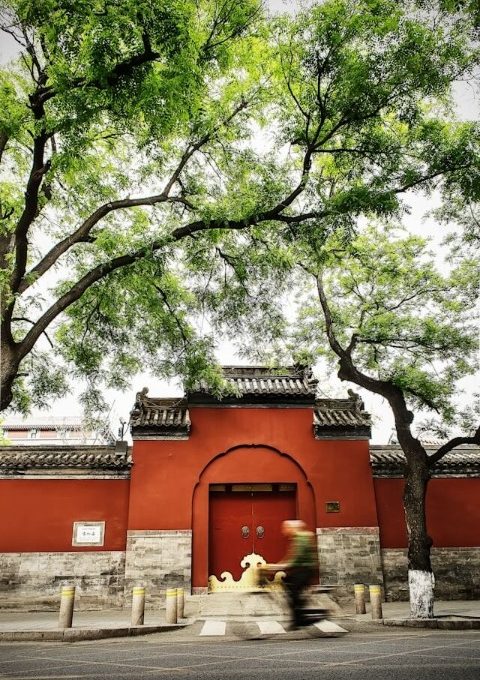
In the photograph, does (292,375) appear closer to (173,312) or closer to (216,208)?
(173,312)

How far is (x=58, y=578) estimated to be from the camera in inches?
418

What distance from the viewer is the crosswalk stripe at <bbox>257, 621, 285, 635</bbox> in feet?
23.2

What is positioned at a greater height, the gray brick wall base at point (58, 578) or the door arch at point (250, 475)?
the door arch at point (250, 475)

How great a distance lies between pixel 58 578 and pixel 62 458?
2.57 metres

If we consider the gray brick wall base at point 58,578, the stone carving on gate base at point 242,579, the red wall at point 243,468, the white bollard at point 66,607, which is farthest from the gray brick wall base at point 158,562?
the white bollard at point 66,607

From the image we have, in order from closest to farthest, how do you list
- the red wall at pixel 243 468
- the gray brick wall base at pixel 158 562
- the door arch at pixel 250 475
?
the gray brick wall base at pixel 158 562 < the red wall at pixel 243 468 < the door arch at pixel 250 475

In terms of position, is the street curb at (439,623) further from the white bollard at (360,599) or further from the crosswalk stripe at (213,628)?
the crosswalk stripe at (213,628)

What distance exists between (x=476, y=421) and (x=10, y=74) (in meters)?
10.4

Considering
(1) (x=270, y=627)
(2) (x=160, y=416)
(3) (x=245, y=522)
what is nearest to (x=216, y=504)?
(3) (x=245, y=522)

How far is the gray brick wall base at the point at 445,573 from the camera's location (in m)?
11.2

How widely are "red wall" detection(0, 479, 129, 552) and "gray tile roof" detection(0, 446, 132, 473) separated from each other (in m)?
0.33

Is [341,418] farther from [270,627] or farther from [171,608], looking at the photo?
[171,608]

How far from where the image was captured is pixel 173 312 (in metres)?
9.42

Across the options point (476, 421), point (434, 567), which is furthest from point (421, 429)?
point (434, 567)
